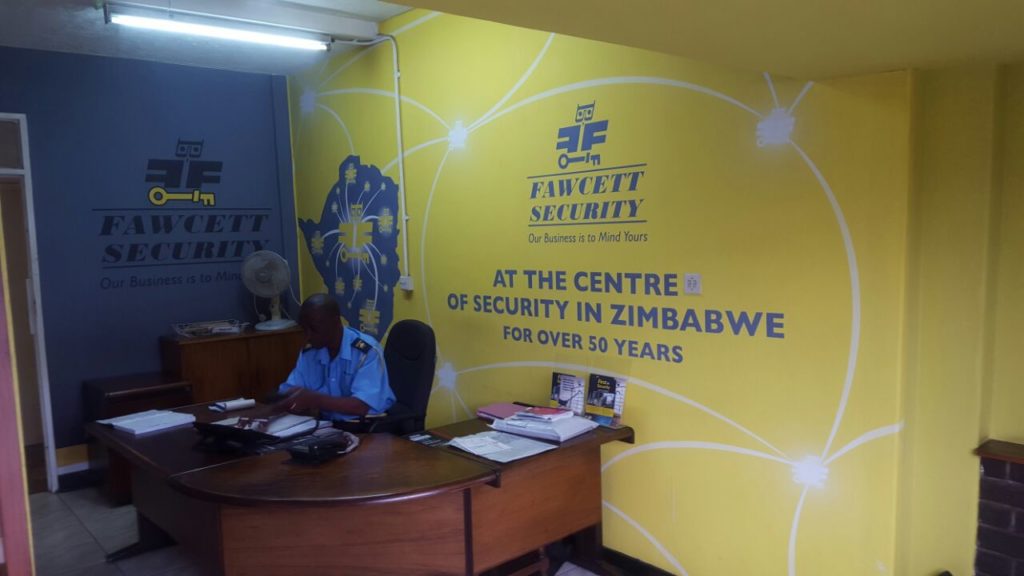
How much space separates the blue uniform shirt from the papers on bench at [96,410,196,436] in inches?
18.5

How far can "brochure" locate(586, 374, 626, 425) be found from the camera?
3176 millimetres

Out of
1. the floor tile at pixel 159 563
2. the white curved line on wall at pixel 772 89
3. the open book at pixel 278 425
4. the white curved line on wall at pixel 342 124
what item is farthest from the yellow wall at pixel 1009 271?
the white curved line on wall at pixel 342 124

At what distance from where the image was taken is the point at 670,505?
10.1ft

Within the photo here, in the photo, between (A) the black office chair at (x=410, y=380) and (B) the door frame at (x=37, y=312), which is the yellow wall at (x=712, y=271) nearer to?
(A) the black office chair at (x=410, y=380)

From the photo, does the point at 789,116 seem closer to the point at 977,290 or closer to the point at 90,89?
the point at 977,290

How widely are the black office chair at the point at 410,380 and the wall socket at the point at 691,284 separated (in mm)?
1231

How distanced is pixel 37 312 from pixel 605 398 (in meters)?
3.94

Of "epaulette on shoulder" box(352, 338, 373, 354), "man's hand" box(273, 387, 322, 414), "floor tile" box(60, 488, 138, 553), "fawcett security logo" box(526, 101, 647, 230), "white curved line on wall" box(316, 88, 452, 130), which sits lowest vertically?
"floor tile" box(60, 488, 138, 553)

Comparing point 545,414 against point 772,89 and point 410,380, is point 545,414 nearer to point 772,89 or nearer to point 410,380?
point 410,380

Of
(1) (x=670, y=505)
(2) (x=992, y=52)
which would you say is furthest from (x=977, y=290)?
(1) (x=670, y=505)

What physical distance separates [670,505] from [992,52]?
6.95 feet

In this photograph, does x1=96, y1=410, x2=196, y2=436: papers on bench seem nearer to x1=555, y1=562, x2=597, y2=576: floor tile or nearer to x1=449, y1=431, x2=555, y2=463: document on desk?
x1=449, y1=431, x2=555, y2=463: document on desk

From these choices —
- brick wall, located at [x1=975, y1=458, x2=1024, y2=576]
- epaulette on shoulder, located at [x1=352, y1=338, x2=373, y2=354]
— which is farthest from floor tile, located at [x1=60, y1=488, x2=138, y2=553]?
brick wall, located at [x1=975, y1=458, x2=1024, y2=576]

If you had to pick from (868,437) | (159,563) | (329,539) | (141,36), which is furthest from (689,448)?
(141,36)
